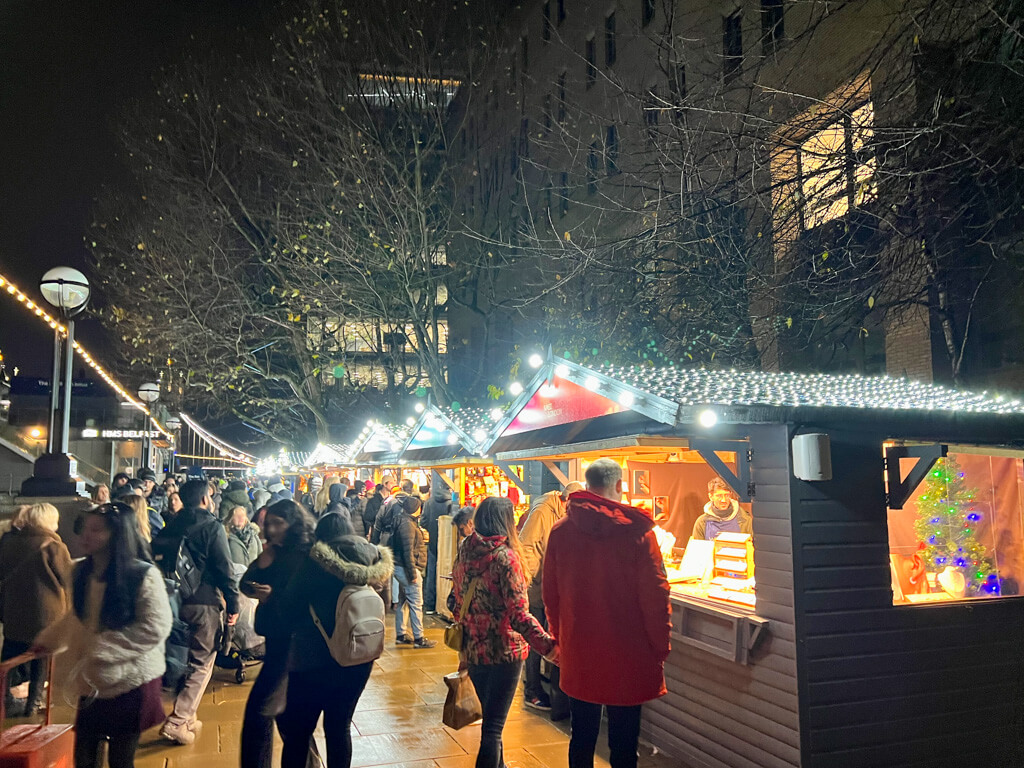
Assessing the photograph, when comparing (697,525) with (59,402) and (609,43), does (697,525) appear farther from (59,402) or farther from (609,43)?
(609,43)

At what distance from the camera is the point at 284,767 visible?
4008mm

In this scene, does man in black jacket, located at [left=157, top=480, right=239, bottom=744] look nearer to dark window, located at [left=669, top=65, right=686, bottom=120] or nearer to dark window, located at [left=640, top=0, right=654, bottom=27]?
dark window, located at [left=669, top=65, right=686, bottom=120]

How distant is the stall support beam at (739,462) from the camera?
5484 millimetres

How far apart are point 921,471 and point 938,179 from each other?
18.9 feet

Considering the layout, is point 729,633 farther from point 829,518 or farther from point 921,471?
point 921,471

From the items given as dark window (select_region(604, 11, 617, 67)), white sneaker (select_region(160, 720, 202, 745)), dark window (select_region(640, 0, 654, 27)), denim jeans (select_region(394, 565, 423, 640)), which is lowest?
white sneaker (select_region(160, 720, 202, 745))

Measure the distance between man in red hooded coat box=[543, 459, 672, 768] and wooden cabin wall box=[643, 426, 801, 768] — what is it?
3.85 ft

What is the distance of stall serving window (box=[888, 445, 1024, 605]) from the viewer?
547cm

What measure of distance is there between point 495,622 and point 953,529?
150 inches

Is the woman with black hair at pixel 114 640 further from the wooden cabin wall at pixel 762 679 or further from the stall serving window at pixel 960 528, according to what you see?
the stall serving window at pixel 960 528

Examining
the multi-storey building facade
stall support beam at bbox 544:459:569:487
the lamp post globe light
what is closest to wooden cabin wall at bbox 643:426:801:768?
stall support beam at bbox 544:459:569:487

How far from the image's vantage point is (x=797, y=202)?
899 cm

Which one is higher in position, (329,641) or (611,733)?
(329,641)

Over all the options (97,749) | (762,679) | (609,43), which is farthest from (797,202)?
(609,43)
